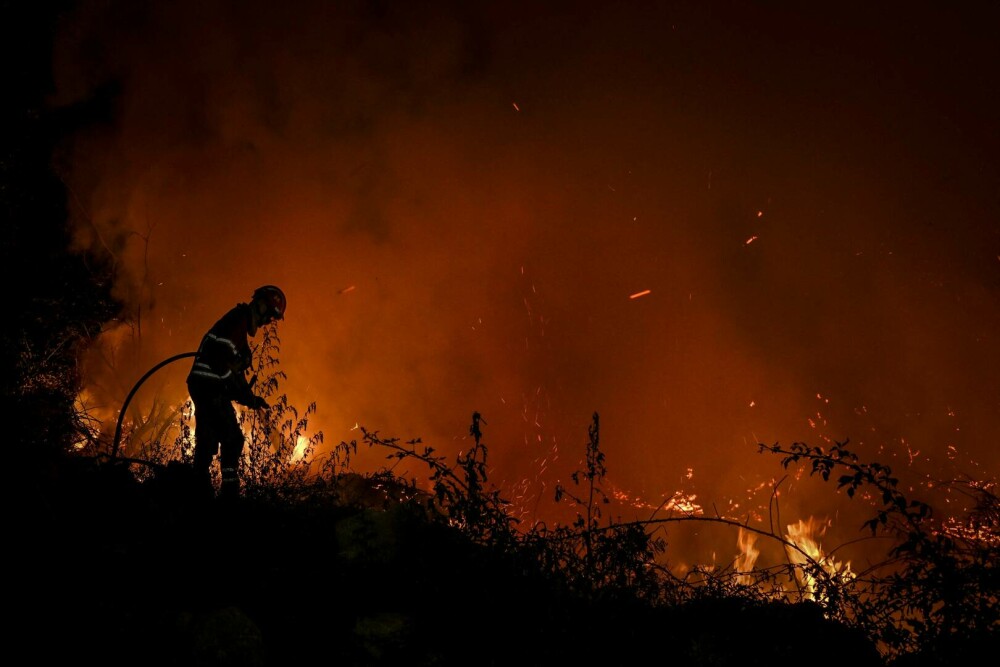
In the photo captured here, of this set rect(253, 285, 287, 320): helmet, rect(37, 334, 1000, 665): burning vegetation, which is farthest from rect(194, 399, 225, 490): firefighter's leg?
rect(253, 285, 287, 320): helmet

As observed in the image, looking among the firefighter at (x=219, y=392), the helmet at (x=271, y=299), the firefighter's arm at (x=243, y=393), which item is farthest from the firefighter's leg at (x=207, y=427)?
the helmet at (x=271, y=299)

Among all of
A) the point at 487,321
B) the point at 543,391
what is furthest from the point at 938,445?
the point at 487,321

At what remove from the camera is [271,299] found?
5.48 metres

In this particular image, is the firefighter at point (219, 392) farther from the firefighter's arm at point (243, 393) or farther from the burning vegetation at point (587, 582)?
the burning vegetation at point (587, 582)

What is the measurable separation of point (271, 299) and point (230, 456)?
1387 millimetres

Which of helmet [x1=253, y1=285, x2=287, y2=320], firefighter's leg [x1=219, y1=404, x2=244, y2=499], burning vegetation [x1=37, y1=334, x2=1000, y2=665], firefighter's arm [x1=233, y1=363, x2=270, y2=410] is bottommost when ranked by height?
burning vegetation [x1=37, y1=334, x2=1000, y2=665]

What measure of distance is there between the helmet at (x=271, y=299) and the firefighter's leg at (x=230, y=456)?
0.91 m

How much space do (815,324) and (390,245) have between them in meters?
8.77

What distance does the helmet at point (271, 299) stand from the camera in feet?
17.8

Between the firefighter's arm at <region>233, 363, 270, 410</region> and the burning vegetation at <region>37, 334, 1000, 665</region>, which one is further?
the firefighter's arm at <region>233, 363, 270, 410</region>

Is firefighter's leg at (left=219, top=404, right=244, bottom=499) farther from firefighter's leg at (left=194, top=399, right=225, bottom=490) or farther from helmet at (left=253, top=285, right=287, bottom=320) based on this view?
helmet at (left=253, top=285, right=287, bottom=320)

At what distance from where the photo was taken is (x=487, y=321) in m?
13.1

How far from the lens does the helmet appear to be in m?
5.44

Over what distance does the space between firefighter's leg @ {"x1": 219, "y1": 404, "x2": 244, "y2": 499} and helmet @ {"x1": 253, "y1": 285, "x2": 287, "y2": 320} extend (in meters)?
0.91
